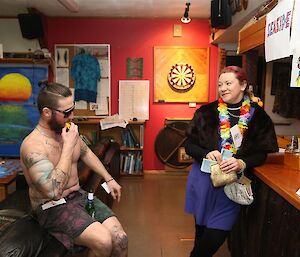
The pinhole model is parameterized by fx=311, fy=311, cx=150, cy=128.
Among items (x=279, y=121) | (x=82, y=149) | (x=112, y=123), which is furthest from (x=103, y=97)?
(x=82, y=149)

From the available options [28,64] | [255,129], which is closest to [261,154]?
[255,129]

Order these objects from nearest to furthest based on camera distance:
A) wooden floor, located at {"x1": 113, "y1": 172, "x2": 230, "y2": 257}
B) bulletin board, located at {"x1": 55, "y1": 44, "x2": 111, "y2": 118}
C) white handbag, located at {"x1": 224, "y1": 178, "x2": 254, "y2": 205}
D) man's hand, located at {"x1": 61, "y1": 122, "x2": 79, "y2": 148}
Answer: man's hand, located at {"x1": 61, "y1": 122, "x2": 79, "y2": 148}, white handbag, located at {"x1": 224, "y1": 178, "x2": 254, "y2": 205}, wooden floor, located at {"x1": 113, "y1": 172, "x2": 230, "y2": 257}, bulletin board, located at {"x1": 55, "y1": 44, "x2": 111, "y2": 118}

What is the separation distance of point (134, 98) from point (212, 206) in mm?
3332

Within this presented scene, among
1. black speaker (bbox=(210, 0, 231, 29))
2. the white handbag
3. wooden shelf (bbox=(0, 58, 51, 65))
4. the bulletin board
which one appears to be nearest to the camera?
the white handbag

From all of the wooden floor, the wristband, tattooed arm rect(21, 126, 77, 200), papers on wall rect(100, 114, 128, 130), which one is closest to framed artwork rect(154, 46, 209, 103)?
papers on wall rect(100, 114, 128, 130)

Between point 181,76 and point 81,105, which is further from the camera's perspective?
point 81,105

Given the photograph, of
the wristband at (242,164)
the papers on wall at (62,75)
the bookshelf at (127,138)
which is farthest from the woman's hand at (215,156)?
the papers on wall at (62,75)

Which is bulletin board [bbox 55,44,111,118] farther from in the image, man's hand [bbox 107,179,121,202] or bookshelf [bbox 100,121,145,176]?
man's hand [bbox 107,179,121,202]

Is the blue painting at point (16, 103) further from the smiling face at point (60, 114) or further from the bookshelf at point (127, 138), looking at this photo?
the smiling face at point (60, 114)

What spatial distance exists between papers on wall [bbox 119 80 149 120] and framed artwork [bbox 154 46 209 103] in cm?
20

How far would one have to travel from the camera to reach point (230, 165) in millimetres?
1903

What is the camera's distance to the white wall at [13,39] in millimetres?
5082

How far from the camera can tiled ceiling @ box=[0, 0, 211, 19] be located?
13.9 feet

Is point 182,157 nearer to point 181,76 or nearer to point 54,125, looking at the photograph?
point 181,76
